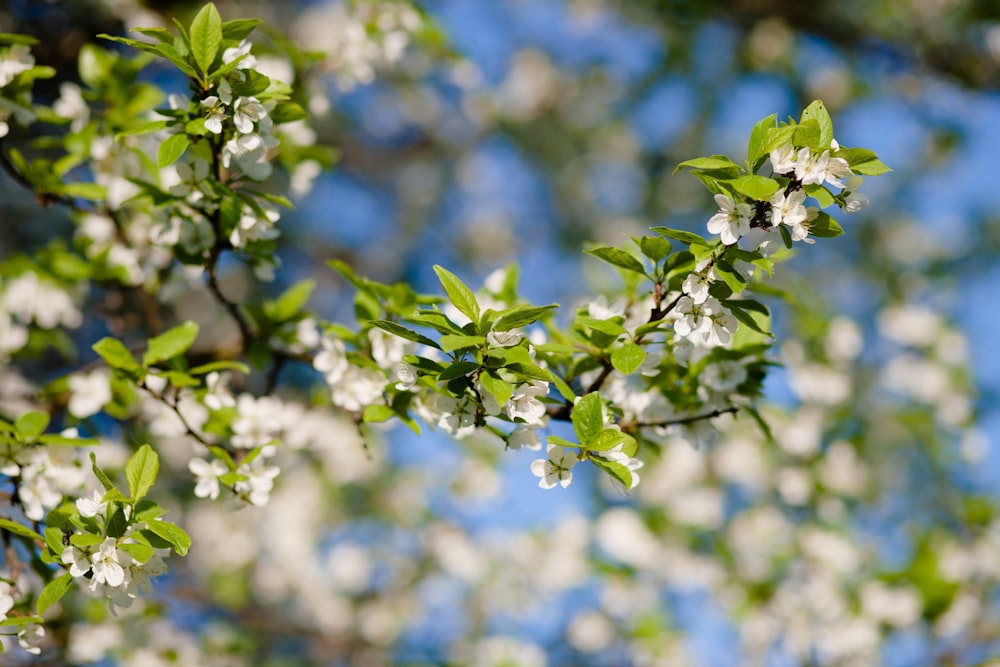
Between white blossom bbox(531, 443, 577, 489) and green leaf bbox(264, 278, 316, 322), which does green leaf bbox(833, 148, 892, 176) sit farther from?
green leaf bbox(264, 278, 316, 322)

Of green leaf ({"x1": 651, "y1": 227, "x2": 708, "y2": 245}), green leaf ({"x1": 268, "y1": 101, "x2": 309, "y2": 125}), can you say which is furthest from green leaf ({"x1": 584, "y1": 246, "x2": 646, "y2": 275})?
green leaf ({"x1": 268, "y1": 101, "x2": 309, "y2": 125})

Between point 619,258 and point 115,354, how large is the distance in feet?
3.36

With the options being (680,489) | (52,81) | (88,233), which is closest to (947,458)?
(680,489)

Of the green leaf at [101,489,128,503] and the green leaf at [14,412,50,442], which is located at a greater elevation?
the green leaf at [101,489,128,503]

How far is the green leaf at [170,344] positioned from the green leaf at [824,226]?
1.20 meters

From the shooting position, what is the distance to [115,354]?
155cm

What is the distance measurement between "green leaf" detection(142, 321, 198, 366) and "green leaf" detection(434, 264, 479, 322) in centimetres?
Answer: 65

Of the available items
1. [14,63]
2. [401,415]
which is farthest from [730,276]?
[14,63]

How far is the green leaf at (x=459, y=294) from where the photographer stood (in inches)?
48.8

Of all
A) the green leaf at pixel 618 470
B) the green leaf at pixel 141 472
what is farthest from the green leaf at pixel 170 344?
the green leaf at pixel 618 470

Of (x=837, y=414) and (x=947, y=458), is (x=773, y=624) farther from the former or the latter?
(x=947, y=458)

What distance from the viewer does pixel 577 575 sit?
3836 mm

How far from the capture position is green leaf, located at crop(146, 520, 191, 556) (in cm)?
126

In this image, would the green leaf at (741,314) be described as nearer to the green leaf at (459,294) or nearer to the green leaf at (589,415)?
the green leaf at (589,415)
